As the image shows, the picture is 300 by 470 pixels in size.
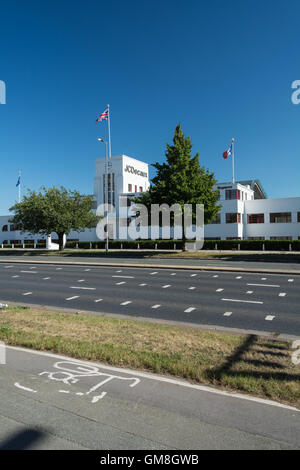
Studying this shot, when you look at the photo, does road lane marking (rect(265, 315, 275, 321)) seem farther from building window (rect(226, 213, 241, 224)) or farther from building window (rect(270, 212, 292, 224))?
building window (rect(270, 212, 292, 224))

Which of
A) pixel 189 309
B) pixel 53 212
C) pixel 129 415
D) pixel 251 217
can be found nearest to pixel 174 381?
pixel 129 415

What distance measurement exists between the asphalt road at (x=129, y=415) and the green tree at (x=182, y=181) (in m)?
23.7

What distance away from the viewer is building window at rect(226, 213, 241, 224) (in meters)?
43.4

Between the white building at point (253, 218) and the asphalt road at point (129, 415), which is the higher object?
the white building at point (253, 218)

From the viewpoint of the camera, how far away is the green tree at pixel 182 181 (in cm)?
2812

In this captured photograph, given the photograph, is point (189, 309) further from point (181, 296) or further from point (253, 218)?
point (253, 218)

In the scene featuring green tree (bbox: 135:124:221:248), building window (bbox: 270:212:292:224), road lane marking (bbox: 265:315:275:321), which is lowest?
road lane marking (bbox: 265:315:275:321)

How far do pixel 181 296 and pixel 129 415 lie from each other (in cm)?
798

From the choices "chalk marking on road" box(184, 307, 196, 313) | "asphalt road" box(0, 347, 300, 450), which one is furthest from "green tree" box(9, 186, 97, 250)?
"asphalt road" box(0, 347, 300, 450)

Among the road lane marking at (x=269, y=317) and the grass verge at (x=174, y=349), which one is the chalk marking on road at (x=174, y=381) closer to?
the grass verge at (x=174, y=349)

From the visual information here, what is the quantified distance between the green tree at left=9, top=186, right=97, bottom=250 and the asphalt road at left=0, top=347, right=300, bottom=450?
31397 millimetres

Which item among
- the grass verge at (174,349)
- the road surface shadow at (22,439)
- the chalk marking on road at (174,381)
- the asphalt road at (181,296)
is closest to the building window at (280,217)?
the asphalt road at (181,296)

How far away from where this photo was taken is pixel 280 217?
42906 millimetres
